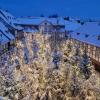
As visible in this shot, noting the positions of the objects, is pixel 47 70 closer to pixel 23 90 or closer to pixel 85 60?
pixel 23 90

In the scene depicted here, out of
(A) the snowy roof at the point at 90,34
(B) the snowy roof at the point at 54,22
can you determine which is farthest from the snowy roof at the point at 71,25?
(A) the snowy roof at the point at 90,34

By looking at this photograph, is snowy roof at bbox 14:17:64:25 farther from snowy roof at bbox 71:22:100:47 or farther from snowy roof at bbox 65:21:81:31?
snowy roof at bbox 71:22:100:47

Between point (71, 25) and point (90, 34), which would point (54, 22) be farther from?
point (90, 34)

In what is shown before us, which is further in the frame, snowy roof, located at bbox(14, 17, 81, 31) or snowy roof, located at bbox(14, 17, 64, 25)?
snowy roof, located at bbox(14, 17, 64, 25)

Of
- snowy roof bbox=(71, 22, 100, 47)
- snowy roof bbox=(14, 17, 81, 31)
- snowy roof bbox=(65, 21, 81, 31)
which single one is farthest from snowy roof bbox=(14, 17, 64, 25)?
snowy roof bbox=(71, 22, 100, 47)

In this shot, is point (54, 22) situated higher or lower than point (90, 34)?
higher

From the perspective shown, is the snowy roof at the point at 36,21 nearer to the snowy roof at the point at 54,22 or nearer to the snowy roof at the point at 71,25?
the snowy roof at the point at 54,22

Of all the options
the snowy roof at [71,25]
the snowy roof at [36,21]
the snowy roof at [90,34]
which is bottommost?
the snowy roof at [90,34]

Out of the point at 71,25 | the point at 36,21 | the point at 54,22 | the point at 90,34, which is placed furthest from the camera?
the point at 36,21

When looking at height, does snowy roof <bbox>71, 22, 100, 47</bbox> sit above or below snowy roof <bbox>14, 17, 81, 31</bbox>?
below

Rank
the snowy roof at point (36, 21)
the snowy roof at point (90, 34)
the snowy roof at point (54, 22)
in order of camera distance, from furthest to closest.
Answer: the snowy roof at point (36, 21) → the snowy roof at point (54, 22) → the snowy roof at point (90, 34)

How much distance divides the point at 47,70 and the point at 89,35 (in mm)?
28931

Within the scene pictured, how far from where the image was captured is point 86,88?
39.1ft

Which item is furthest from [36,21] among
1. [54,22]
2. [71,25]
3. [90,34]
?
[90,34]
